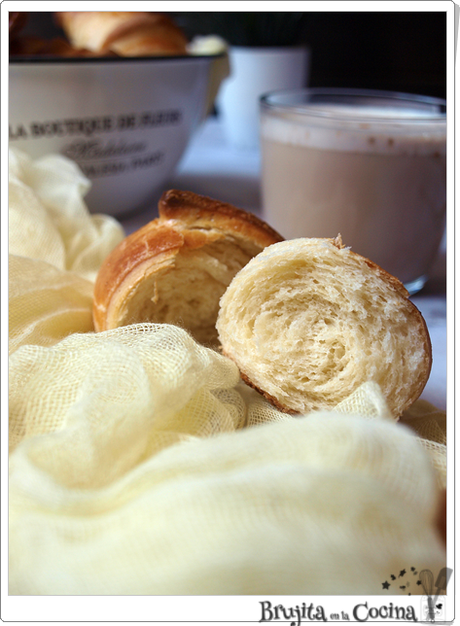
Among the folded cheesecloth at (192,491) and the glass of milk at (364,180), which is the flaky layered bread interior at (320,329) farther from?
the glass of milk at (364,180)

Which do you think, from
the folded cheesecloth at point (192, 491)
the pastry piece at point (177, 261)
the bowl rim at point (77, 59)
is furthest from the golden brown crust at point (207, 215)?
the bowl rim at point (77, 59)

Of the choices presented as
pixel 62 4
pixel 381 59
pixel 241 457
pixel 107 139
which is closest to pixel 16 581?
pixel 241 457

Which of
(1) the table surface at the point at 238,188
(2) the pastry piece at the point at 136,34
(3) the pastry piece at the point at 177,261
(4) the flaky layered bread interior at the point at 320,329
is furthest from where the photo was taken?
(2) the pastry piece at the point at 136,34

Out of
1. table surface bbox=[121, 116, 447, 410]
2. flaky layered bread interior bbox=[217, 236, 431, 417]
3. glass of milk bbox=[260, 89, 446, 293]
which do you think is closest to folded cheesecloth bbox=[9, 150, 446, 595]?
flaky layered bread interior bbox=[217, 236, 431, 417]

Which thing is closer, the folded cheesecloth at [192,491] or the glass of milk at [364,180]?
the folded cheesecloth at [192,491]

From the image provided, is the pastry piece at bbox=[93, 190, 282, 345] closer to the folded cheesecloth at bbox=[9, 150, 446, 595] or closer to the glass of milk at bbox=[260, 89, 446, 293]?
the folded cheesecloth at bbox=[9, 150, 446, 595]
